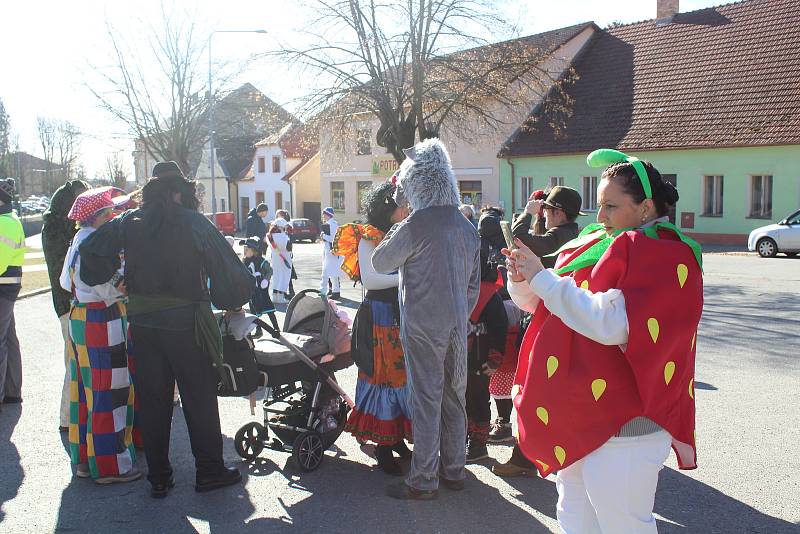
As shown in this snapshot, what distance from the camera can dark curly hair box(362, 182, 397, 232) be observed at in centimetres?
486

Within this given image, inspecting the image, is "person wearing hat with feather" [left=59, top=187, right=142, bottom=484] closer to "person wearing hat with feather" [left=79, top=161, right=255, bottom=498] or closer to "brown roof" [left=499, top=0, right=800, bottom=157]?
"person wearing hat with feather" [left=79, top=161, right=255, bottom=498]

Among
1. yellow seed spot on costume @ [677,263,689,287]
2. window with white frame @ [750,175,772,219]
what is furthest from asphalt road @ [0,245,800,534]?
window with white frame @ [750,175,772,219]

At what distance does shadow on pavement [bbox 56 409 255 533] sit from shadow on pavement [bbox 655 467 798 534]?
238 centimetres

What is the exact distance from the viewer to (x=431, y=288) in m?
4.22

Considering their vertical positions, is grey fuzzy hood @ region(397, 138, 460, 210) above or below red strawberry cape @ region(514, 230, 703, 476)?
above

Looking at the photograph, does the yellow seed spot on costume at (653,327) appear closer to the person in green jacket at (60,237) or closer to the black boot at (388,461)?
the black boot at (388,461)

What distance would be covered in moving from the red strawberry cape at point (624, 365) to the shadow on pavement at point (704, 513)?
144cm

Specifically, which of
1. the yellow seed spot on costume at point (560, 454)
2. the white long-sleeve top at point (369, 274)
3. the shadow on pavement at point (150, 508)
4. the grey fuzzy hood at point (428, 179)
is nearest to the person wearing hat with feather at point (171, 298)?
the shadow on pavement at point (150, 508)

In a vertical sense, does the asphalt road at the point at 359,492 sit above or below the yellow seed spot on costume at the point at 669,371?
below

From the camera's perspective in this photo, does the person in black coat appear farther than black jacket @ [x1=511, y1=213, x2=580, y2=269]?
Yes

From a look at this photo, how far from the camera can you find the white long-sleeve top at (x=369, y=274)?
474 centimetres

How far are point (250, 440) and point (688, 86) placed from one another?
27.4 m

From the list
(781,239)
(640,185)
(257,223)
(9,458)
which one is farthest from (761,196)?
(640,185)

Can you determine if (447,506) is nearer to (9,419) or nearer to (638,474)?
(638,474)
